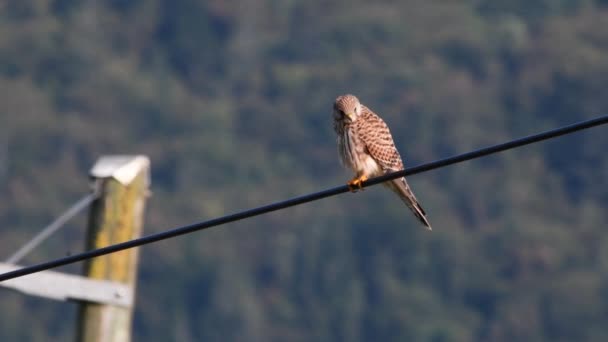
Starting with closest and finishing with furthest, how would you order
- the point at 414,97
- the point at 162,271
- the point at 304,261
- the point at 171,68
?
1. the point at 162,271
2. the point at 304,261
3. the point at 414,97
4. the point at 171,68

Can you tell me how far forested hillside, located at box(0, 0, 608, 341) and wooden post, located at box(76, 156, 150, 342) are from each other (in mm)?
47617

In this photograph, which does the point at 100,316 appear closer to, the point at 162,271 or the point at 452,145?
Answer: the point at 162,271

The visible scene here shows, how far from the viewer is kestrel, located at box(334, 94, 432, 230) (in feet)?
41.4

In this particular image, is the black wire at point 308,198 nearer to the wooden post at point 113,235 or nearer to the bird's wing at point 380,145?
the wooden post at point 113,235

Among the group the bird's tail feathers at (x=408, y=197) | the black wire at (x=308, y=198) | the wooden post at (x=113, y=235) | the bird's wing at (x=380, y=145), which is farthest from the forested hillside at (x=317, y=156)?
the black wire at (x=308, y=198)

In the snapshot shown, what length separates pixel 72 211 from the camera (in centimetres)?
1177

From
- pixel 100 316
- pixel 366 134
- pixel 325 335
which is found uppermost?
pixel 325 335

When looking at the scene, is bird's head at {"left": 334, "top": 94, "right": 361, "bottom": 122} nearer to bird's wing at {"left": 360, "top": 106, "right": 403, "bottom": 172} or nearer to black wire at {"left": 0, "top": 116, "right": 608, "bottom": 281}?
bird's wing at {"left": 360, "top": 106, "right": 403, "bottom": 172}

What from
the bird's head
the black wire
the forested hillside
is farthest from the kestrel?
the forested hillside

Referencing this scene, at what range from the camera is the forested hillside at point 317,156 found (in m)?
68.3

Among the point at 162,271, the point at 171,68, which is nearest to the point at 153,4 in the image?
the point at 171,68

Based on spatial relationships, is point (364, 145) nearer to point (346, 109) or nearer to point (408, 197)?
point (346, 109)

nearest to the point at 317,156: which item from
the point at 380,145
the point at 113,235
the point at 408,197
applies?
the point at 380,145

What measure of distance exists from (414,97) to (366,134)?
6997 centimetres
